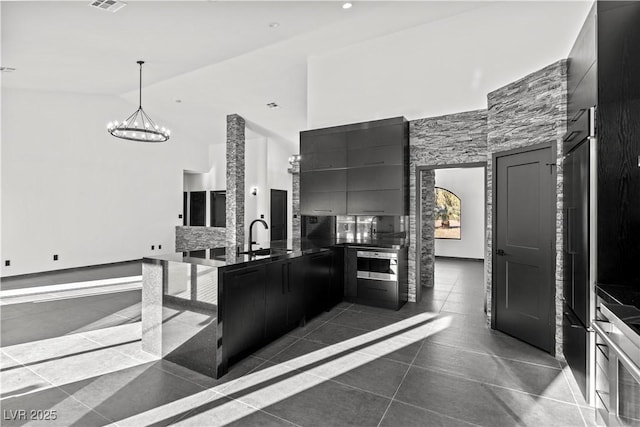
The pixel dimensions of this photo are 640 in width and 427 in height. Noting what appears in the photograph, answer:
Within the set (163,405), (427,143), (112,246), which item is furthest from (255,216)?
(163,405)

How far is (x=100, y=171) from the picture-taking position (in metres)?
7.56

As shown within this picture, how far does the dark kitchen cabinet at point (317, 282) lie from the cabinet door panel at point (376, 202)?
1017mm

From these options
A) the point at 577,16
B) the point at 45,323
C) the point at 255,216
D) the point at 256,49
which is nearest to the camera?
the point at 577,16

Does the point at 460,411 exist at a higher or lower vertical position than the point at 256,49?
lower

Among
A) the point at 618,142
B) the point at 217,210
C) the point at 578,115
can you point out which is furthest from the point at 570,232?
the point at 217,210

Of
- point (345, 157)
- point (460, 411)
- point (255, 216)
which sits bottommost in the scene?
point (460, 411)

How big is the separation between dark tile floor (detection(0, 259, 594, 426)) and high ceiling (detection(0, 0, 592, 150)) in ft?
12.0

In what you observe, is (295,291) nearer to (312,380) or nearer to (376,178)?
(312,380)

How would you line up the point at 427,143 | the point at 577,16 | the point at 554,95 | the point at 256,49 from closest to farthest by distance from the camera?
the point at 554,95, the point at 577,16, the point at 427,143, the point at 256,49

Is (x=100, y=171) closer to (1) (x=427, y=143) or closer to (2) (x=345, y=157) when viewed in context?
(2) (x=345, y=157)

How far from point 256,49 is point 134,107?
14.9ft

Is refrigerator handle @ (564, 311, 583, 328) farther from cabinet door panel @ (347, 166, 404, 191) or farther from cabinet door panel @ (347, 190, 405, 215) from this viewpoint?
cabinet door panel @ (347, 166, 404, 191)

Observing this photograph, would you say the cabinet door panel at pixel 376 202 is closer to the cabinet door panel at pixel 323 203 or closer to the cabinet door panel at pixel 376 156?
the cabinet door panel at pixel 323 203

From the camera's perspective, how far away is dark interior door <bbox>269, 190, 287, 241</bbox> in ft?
34.0
